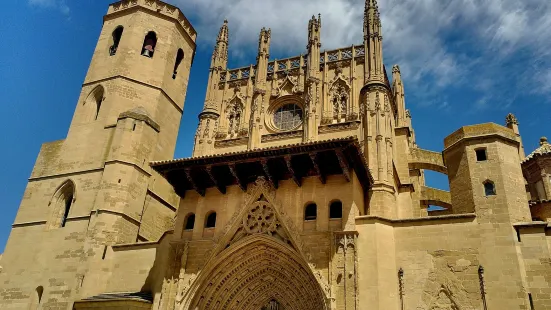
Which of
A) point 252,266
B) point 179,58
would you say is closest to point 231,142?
point 252,266

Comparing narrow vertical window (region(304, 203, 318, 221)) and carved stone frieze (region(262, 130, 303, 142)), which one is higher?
carved stone frieze (region(262, 130, 303, 142))

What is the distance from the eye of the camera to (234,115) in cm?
1941

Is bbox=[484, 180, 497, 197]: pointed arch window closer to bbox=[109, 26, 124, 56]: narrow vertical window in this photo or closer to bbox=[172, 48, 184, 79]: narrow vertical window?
bbox=[172, 48, 184, 79]: narrow vertical window

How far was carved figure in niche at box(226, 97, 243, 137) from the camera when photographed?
19016 millimetres

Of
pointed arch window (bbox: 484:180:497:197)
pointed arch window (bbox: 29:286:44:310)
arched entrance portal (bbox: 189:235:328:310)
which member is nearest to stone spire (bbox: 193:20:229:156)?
arched entrance portal (bbox: 189:235:328:310)

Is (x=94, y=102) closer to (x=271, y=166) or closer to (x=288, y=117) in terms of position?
(x=288, y=117)

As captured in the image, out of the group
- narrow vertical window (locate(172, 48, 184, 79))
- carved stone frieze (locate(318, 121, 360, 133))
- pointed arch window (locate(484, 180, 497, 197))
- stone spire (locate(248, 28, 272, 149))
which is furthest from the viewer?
narrow vertical window (locate(172, 48, 184, 79))

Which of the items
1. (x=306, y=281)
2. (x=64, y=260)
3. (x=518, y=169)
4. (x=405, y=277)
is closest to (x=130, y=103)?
(x=64, y=260)

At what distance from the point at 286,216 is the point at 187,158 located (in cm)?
347

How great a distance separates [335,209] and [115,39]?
566 inches

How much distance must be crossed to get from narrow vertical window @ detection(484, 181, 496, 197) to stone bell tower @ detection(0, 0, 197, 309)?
39.3 ft

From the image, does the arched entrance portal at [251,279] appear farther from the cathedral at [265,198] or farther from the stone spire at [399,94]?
the stone spire at [399,94]

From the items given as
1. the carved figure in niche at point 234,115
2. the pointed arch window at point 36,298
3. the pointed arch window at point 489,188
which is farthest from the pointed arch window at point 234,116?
the pointed arch window at point 489,188

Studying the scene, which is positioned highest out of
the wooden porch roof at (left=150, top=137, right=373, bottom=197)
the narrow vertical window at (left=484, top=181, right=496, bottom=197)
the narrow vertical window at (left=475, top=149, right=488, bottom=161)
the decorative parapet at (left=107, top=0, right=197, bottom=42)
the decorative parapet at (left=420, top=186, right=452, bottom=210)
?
the decorative parapet at (left=107, top=0, right=197, bottom=42)
